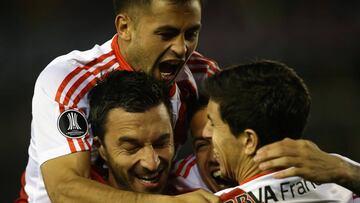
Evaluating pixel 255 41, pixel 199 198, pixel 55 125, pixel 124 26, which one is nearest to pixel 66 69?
pixel 55 125

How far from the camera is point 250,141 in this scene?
2.11 meters

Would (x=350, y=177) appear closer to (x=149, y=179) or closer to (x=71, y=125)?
(x=149, y=179)

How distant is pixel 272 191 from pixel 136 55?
40.9 inches

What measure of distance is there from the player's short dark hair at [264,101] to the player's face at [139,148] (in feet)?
1.58

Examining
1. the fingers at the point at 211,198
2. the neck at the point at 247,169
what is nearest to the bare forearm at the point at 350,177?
the neck at the point at 247,169

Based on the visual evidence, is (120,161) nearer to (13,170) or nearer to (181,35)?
(181,35)

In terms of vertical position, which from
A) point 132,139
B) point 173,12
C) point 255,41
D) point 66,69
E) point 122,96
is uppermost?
point 173,12

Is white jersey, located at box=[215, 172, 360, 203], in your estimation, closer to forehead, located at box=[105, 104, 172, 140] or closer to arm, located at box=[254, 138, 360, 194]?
arm, located at box=[254, 138, 360, 194]

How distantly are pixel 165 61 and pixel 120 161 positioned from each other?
0.48 metres

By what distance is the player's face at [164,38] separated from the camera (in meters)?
2.75

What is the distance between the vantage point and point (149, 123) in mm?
2568

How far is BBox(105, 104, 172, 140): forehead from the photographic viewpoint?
2547 millimetres

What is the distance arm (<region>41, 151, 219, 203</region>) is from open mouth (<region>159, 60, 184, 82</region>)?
493 millimetres

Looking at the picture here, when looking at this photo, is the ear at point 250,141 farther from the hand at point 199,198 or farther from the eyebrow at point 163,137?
the eyebrow at point 163,137
